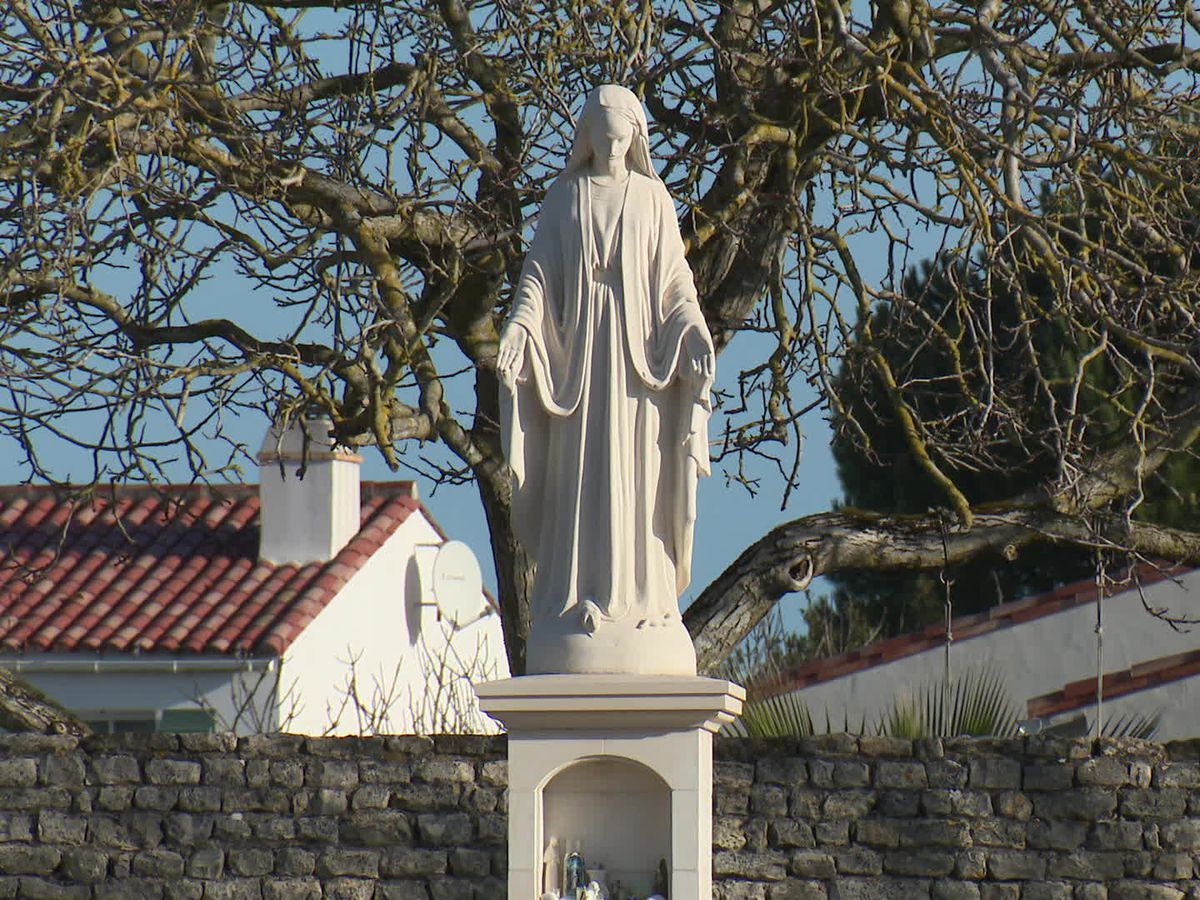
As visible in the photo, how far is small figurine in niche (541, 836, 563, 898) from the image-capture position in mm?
7008

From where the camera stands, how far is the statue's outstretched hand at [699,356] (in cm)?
692

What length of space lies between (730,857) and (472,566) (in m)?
9.25

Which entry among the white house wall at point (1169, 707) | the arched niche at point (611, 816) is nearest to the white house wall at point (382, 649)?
the white house wall at point (1169, 707)

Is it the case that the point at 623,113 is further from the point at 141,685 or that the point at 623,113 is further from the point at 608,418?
the point at 141,685

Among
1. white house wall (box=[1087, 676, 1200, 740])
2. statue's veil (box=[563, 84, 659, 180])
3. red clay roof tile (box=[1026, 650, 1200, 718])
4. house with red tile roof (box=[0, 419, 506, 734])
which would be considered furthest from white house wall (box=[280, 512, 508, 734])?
statue's veil (box=[563, 84, 659, 180])

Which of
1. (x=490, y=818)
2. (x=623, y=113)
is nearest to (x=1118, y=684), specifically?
(x=490, y=818)

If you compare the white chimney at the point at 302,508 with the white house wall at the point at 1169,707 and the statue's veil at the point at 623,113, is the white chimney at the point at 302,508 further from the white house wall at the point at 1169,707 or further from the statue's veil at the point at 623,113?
the statue's veil at the point at 623,113

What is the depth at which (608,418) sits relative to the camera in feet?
22.8

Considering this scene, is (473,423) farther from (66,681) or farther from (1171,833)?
(66,681)

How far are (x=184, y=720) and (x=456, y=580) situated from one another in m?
3.06

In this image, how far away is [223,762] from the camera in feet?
32.7

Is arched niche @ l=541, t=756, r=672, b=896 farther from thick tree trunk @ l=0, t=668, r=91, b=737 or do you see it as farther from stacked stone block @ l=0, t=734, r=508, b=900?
thick tree trunk @ l=0, t=668, r=91, b=737

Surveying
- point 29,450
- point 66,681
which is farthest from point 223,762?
point 66,681

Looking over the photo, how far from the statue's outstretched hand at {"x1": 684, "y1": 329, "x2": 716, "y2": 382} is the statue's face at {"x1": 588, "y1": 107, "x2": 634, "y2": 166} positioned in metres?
0.68
